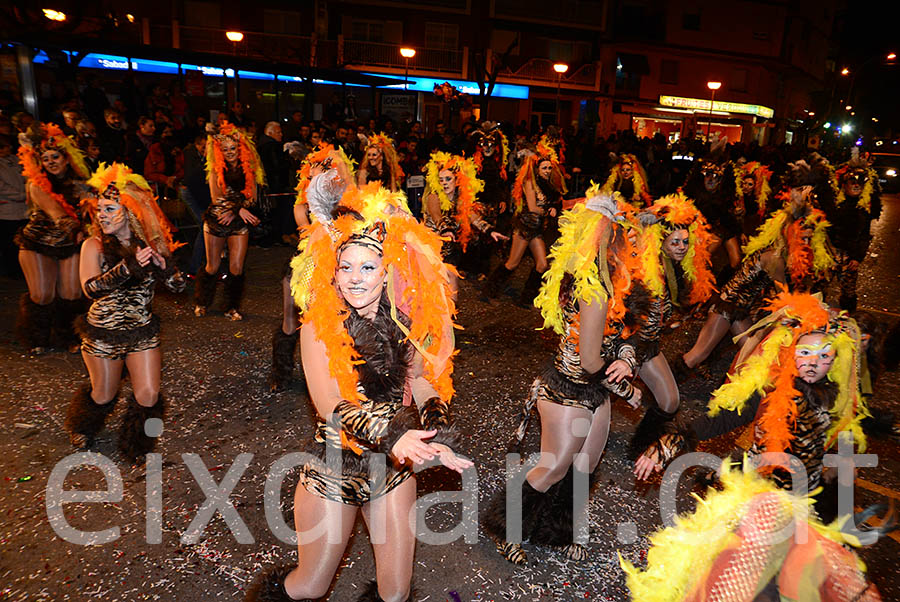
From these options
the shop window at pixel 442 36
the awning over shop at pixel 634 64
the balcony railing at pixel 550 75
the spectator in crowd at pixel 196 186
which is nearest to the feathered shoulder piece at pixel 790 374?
the spectator in crowd at pixel 196 186

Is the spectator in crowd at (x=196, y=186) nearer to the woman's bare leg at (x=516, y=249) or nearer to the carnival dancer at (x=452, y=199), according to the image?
the carnival dancer at (x=452, y=199)

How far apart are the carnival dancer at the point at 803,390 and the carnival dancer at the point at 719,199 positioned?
558 cm

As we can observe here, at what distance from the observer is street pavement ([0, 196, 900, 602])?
2.92 m

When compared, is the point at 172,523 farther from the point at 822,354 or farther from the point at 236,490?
the point at 822,354

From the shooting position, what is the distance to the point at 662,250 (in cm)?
403

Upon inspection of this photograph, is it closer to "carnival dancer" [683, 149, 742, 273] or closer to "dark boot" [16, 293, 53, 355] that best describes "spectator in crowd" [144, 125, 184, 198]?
"dark boot" [16, 293, 53, 355]

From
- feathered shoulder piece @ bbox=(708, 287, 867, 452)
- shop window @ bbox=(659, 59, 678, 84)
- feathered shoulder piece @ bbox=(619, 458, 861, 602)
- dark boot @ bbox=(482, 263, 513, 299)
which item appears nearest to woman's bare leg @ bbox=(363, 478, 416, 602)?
feathered shoulder piece @ bbox=(619, 458, 861, 602)

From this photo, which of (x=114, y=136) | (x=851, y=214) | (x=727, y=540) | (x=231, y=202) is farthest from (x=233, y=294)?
(x=851, y=214)

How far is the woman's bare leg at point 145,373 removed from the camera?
3.68 meters

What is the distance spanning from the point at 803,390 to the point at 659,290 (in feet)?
3.84

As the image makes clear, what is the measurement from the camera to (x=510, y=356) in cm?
606

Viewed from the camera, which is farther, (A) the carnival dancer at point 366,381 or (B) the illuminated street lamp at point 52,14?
(B) the illuminated street lamp at point 52,14

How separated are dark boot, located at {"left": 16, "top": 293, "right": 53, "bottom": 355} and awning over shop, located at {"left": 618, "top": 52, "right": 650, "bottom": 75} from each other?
32.2 m

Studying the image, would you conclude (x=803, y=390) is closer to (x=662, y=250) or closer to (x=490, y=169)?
(x=662, y=250)
